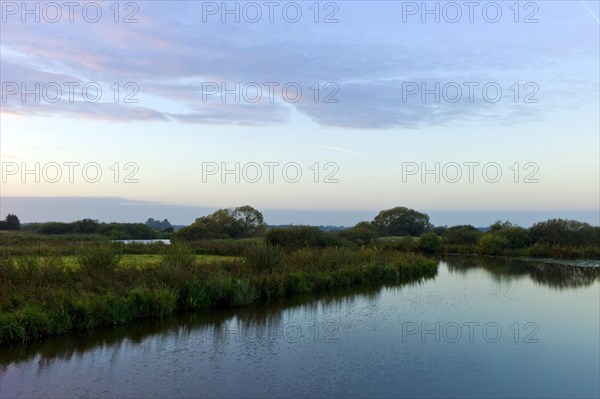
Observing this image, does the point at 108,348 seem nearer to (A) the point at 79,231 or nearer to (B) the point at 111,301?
(B) the point at 111,301

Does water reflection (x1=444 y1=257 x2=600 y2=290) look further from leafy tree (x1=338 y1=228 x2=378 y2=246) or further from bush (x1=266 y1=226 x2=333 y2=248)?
leafy tree (x1=338 y1=228 x2=378 y2=246)

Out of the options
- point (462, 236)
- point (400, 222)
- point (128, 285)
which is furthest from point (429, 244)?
point (128, 285)

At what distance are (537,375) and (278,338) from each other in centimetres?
525

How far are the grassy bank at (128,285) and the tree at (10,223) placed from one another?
130ft

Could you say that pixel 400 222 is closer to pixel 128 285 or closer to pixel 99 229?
Result: pixel 99 229

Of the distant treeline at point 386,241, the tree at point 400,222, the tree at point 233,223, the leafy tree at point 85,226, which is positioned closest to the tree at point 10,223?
the distant treeline at point 386,241

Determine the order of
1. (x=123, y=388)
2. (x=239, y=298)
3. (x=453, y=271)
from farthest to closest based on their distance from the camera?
(x=453, y=271), (x=239, y=298), (x=123, y=388)

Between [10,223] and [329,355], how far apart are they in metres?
53.3

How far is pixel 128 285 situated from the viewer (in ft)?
42.4

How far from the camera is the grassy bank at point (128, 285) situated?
10.3m

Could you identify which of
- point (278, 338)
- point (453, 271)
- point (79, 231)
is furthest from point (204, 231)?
point (278, 338)

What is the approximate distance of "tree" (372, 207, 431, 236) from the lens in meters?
69.6

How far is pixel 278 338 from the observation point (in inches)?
427

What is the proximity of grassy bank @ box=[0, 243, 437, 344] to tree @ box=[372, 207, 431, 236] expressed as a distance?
49606mm
